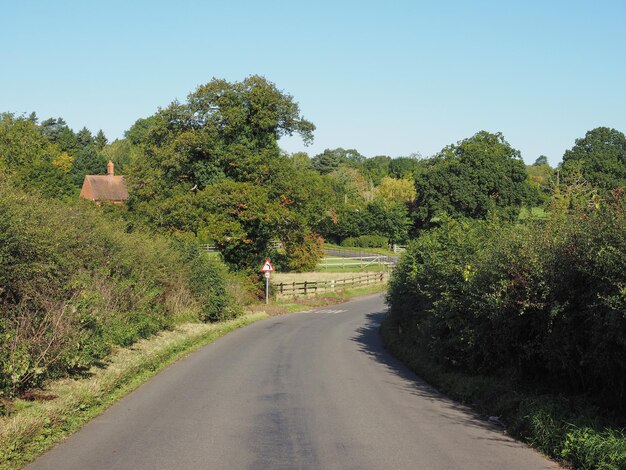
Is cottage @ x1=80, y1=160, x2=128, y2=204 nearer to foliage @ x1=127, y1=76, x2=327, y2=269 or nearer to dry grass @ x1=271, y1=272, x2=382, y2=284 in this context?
dry grass @ x1=271, y1=272, x2=382, y2=284

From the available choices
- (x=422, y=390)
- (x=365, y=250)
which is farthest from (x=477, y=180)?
(x=422, y=390)

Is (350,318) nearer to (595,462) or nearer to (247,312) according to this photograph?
(247,312)

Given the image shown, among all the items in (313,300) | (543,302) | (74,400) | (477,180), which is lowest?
(313,300)

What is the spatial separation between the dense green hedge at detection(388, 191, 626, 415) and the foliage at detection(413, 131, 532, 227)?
48.1 m

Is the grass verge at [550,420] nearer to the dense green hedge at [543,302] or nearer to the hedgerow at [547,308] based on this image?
the hedgerow at [547,308]

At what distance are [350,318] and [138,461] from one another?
92.1 feet

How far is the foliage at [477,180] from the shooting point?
63844 millimetres

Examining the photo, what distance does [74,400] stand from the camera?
10.8 m

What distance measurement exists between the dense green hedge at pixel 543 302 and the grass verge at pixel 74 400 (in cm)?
716

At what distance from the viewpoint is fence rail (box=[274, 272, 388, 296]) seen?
47.5m

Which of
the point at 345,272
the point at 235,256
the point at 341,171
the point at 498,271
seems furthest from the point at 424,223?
the point at 498,271

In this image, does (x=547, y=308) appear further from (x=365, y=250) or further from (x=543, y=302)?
(x=365, y=250)

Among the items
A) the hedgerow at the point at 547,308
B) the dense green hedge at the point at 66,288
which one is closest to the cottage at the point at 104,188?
Result: the dense green hedge at the point at 66,288

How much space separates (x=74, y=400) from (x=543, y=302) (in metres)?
7.87
